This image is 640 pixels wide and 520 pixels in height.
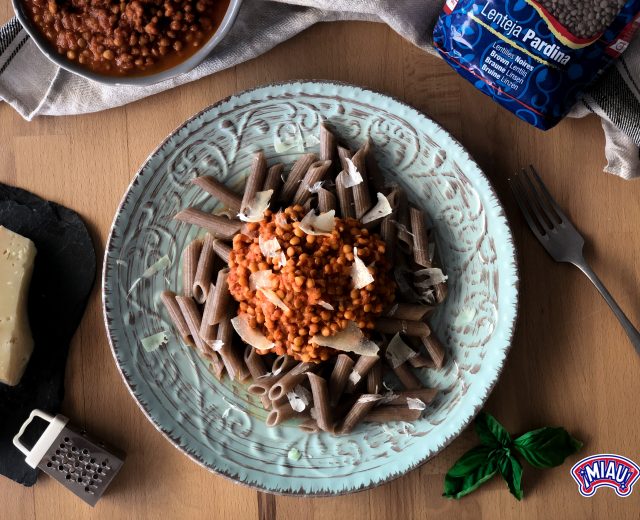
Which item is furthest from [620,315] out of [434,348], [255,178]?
[255,178]

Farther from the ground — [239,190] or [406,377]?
[239,190]

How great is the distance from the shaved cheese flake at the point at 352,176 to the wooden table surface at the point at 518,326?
329 millimetres

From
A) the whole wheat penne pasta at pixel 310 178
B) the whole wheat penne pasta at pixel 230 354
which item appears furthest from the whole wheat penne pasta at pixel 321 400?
the whole wheat penne pasta at pixel 310 178

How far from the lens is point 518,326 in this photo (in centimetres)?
223

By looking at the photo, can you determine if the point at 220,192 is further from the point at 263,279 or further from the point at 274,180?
the point at 263,279

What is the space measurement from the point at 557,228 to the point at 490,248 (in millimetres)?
262

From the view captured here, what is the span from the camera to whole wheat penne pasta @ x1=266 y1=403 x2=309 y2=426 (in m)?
2.12

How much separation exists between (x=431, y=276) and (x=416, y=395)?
0.38 metres

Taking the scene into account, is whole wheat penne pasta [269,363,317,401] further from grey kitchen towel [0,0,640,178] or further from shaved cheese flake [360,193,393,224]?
grey kitchen towel [0,0,640,178]

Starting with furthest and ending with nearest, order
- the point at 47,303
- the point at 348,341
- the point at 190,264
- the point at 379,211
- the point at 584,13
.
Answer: the point at 47,303 < the point at 190,264 < the point at 379,211 < the point at 348,341 < the point at 584,13

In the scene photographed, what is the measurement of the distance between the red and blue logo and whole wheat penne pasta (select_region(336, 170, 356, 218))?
44.5 inches

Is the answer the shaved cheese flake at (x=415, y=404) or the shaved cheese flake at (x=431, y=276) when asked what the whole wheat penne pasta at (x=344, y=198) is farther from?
the shaved cheese flake at (x=415, y=404)

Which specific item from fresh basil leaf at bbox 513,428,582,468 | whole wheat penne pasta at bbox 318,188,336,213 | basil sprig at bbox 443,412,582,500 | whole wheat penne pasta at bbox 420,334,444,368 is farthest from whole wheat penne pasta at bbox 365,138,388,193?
fresh basil leaf at bbox 513,428,582,468

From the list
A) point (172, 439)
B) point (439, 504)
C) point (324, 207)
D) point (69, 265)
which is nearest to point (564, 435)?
point (439, 504)
